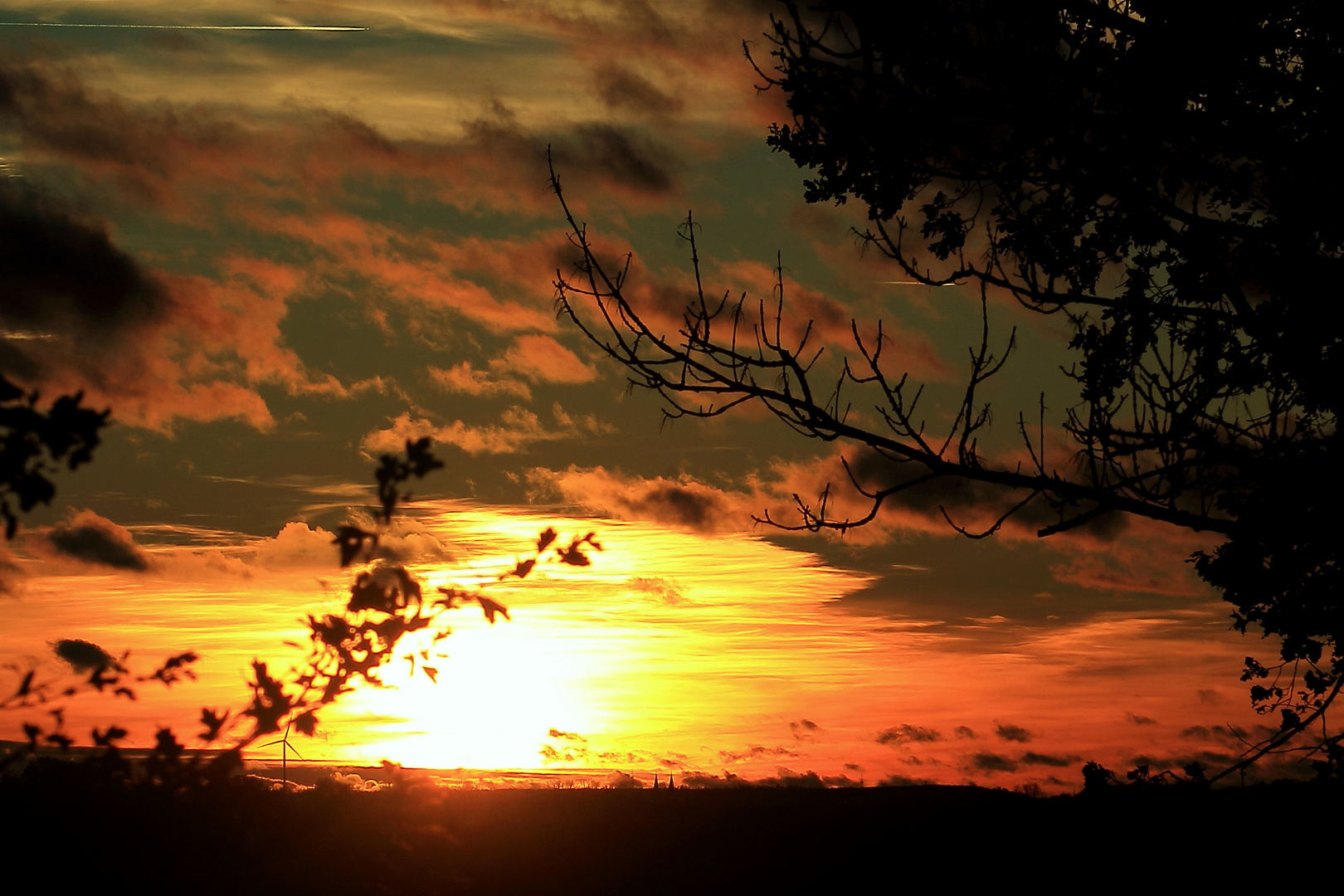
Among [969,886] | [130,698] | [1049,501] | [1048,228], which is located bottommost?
[969,886]

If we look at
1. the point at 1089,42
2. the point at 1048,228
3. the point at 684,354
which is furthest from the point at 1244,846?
the point at 1089,42

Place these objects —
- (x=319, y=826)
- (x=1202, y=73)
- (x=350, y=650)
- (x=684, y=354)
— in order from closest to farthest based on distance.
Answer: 1. (x=350, y=650)
2. (x=319, y=826)
3. (x=684, y=354)
4. (x=1202, y=73)

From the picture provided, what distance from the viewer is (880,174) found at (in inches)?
403

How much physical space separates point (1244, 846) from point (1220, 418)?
11.7 ft

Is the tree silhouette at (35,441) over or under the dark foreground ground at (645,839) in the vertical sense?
over

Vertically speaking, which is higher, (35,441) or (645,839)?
(35,441)

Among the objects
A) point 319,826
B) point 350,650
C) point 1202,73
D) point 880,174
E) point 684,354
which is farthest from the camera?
point 880,174

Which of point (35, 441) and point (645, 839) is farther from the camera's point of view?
point (645, 839)

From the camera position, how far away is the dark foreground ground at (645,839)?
4988mm

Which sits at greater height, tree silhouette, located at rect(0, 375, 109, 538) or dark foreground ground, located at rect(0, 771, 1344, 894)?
tree silhouette, located at rect(0, 375, 109, 538)

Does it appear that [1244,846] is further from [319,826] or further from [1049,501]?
[319,826]

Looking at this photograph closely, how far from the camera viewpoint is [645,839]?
9.74m

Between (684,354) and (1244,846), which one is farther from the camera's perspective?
(1244,846)

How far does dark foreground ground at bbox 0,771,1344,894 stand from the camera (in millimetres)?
4988
